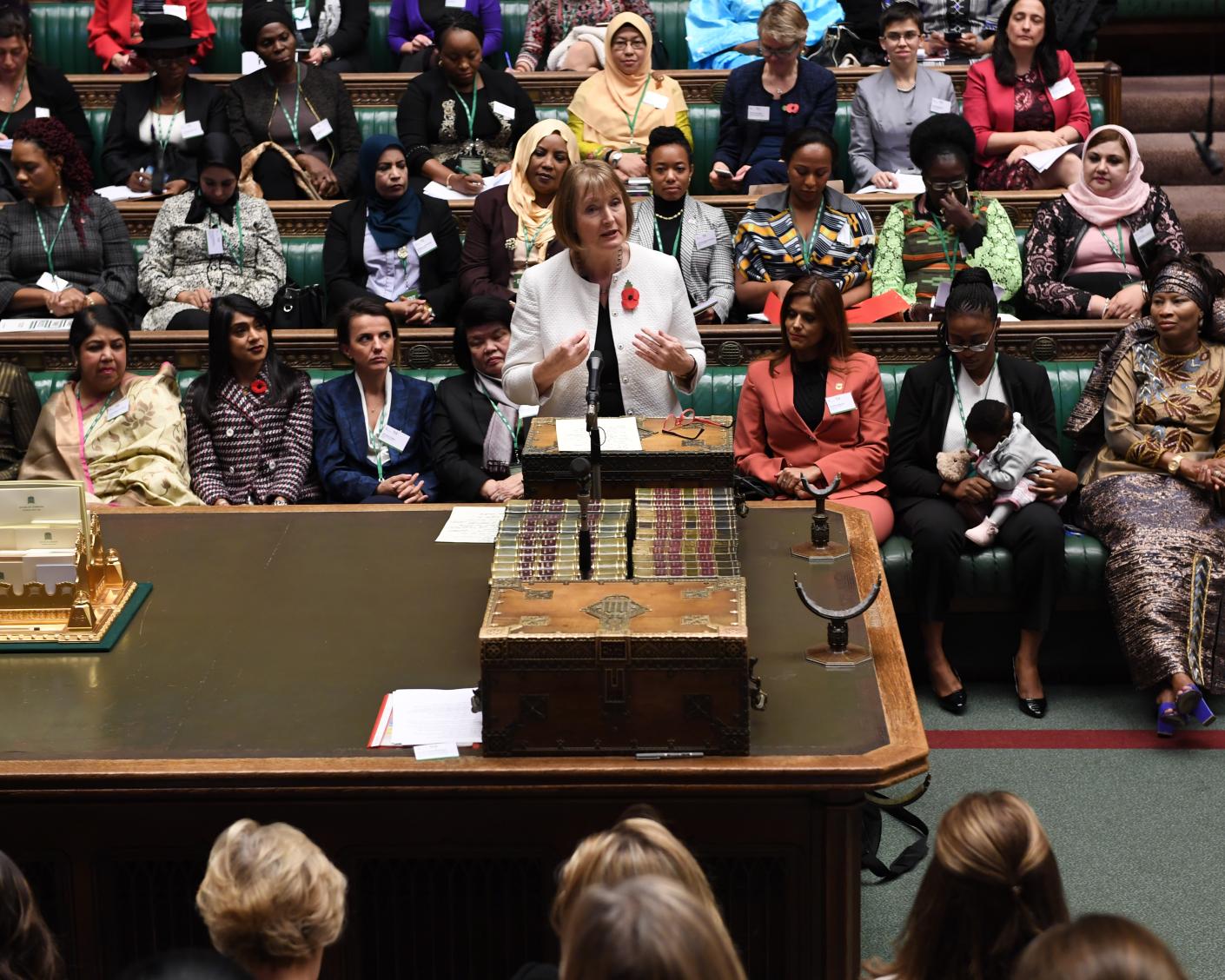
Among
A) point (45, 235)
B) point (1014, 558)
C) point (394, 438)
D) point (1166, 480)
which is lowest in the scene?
point (1014, 558)

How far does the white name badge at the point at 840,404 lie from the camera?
15.8ft

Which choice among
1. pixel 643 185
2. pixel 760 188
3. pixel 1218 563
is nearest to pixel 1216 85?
pixel 760 188

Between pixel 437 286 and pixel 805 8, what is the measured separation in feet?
9.07

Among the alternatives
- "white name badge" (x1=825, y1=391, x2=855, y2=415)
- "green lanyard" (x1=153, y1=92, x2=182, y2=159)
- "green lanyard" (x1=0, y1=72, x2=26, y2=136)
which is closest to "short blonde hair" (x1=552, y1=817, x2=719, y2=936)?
"white name badge" (x1=825, y1=391, x2=855, y2=415)

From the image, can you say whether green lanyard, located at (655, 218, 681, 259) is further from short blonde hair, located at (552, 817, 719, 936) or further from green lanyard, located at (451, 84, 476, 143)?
short blonde hair, located at (552, 817, 719, 936)

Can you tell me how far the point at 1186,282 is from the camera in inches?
189

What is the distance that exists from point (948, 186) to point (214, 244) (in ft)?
9.12

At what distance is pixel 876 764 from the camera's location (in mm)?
2697

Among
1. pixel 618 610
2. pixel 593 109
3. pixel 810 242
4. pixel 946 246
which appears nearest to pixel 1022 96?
pixel 946 246

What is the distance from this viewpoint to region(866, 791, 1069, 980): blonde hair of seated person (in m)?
2.12

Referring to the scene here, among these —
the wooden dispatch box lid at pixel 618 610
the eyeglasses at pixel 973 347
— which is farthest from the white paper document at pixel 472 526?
the eyeglasses at pixel 973 347

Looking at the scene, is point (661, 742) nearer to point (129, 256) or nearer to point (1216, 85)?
point (129, 256)

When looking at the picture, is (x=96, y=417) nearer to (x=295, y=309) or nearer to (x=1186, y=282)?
(x=295, y=309)

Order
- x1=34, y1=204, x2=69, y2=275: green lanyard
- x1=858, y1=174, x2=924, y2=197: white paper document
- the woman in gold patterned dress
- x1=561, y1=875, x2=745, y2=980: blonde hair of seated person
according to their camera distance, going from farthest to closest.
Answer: x1=858, y1=174, x2=924, y2=197: white paper document → x1=34, y1=204, x2=69, y2=275: green lanyard → the woman in gold patterned dress → x1=561, y1=875, x2=745, y2=980: blonde hair of seated person
